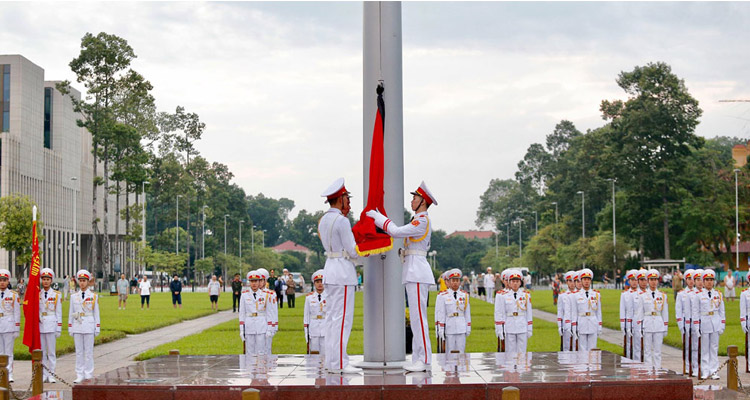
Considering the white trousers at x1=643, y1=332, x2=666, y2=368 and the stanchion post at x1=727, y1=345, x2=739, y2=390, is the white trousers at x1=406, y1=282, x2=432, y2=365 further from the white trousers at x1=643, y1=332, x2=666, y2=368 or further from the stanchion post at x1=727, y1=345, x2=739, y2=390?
the white trousers at x1=643, y1=332, x2=666, y2=368

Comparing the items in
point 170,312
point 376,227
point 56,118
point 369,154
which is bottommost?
point 170,312

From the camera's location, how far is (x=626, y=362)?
13531mm

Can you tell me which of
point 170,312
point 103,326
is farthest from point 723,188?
point 103,326

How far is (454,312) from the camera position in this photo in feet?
58.8

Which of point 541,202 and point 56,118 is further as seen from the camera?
point 541,202

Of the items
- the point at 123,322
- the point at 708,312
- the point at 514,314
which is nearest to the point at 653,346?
the point at 708,312

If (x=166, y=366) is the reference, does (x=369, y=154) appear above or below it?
above

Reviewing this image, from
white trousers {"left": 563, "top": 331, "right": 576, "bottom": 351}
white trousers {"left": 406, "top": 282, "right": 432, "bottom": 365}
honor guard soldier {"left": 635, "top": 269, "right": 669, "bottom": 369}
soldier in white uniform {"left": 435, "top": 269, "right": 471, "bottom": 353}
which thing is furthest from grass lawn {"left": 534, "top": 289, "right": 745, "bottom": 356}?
white trousers {"left": 406, "top": 282, "right": 432, "bottom": 365}

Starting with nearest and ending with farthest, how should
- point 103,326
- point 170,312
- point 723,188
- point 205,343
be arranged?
point 205,343
point 103,326
point 170,312
point 723,188

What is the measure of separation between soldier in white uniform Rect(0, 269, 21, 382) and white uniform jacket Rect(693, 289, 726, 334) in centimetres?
1317

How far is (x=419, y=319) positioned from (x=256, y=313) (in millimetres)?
6462

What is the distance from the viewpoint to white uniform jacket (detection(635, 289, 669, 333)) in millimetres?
17859

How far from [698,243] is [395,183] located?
74.2 meters

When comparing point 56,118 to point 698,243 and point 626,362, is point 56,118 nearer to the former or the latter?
point 698,243
